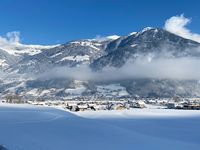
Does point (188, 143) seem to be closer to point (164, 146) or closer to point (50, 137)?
point (164, 146)

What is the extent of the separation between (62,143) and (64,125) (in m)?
18.5

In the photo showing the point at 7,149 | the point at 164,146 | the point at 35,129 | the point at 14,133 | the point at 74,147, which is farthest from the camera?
the point at 35,129

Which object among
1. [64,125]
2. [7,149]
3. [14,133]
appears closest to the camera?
[7,149]

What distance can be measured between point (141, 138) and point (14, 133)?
15.0 meters

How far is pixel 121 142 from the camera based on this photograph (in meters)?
49.9

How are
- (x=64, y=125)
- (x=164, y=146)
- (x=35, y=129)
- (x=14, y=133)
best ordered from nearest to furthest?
(x=164, y=146)
(x=14, y=133)
(x=35, y=129)
(x=64, y=125)

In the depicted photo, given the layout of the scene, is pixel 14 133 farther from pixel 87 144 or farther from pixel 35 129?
pixel 87 144

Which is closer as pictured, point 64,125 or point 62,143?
point 62,143

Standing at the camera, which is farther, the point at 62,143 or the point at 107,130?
the point at 107,130

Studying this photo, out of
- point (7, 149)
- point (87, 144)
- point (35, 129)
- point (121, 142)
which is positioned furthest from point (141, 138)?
point (7, 149)

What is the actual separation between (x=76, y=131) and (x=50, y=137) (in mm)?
7938

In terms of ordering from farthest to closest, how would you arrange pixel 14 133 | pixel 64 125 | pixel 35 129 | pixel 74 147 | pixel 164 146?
pixel 64 125 < pixel 35 129 < pixel 14 133 < pixel 164 146 < pixel 74 147

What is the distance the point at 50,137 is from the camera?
5050 cm

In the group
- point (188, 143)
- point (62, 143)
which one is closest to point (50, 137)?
point (62, 143)
